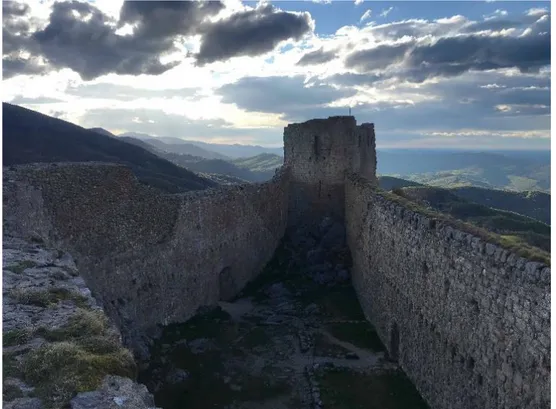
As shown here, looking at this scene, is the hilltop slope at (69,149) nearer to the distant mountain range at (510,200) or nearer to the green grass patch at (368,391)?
the green grass patch at (368,391)

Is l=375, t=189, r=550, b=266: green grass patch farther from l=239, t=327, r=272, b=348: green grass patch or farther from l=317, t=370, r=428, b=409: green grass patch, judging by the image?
l=239, t=327, r=272, b=348: green grass patch

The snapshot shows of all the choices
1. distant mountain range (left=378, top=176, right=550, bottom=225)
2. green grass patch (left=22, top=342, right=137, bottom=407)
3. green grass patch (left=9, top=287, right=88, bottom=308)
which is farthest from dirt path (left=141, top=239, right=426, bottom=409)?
distant mountain range (left=378, top=176, right=550, bottom=225)

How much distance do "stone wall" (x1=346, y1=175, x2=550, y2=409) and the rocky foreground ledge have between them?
858 cm

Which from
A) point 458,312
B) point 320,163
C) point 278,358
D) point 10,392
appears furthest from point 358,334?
point 10,392

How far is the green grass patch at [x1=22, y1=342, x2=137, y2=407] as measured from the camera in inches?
282

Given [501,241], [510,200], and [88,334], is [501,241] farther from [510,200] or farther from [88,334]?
[510,200]

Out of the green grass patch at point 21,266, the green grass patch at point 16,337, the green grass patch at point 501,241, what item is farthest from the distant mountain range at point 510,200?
the green grass patch at point 16,337

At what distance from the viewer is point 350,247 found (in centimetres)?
3294

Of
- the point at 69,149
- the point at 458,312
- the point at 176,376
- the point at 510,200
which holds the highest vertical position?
the point at 69,149

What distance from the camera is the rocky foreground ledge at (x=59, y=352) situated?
7.12 meters

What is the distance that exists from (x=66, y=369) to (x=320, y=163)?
100 feet

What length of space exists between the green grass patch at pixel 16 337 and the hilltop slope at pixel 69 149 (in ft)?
240

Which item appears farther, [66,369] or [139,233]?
[139,233]

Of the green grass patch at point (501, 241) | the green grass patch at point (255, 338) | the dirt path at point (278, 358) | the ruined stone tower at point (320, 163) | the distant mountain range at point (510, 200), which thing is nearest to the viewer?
the green grass patch at point (501, 241)
